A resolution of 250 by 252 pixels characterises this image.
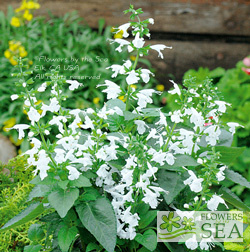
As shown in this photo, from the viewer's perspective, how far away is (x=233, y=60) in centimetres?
353

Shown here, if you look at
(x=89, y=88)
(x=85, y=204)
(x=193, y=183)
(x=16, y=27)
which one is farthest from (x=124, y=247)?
(x=16, y=27)

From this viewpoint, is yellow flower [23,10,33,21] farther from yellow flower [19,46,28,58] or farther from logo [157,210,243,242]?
logo [157,210,243,242]

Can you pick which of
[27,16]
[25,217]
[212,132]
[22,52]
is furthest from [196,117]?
[27,16]

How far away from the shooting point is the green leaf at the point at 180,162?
101cm

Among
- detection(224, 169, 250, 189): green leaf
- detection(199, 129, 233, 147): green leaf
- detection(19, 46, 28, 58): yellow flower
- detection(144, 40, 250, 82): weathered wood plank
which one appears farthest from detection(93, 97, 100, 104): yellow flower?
detection(224, 169, 250, 189): green leaf

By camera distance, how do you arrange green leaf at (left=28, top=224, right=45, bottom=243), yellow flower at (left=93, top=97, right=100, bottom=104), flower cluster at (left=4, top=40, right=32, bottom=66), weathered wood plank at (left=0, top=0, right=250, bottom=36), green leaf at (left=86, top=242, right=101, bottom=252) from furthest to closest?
1. weathered wood plank at (left=0, top=0, right=250, bottom=36)
2. flower cluster at (left=4, top=40, right=32, bottom=66)
3. yellow flower at (left=93, top=97, right=100, bottom=104)
4. green leaf at (left=28, top=224, right=45, bottom=243)
5. green leaf at (left=86, top=242, right=101, bottom=252)

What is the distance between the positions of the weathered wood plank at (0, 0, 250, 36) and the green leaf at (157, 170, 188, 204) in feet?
8.40

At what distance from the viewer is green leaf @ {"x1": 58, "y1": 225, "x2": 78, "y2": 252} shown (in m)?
0.99

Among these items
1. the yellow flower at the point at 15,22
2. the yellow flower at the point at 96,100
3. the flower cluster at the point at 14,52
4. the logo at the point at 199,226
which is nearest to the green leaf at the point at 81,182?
the logo at the point at 199,226

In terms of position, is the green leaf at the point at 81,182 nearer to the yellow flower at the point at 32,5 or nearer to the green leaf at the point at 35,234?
the green leaf at the point at 35,234

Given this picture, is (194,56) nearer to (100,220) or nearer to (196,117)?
(196,117)

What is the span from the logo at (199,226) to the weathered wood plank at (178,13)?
8.26 feet

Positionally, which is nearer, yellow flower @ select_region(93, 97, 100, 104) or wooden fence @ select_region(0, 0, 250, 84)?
yellow flower @ select_region(93, 97, 100, 104)

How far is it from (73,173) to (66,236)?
0.56 ft
